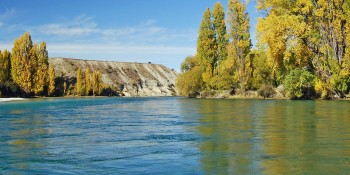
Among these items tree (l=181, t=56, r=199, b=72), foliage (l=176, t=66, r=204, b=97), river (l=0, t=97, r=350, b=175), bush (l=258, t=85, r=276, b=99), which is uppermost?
tree (l=181, t=56, r=199, b=72)

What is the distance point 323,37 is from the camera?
1864 inches

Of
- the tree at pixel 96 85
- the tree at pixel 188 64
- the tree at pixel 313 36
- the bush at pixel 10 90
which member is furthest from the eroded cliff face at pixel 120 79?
the tree at pixel 313 36

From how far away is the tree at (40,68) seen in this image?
104 m

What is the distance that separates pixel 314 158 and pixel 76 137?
926cm

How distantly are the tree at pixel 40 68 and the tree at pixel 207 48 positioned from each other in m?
48.2

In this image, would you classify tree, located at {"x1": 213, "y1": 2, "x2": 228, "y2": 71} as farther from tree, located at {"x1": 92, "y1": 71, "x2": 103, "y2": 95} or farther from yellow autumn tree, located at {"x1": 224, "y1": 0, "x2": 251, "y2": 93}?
tree, located at {"x1": 92, "y1": 71, "x2": 103, "y2": 95}

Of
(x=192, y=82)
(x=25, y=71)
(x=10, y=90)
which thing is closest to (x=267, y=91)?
(x=192, y=82)

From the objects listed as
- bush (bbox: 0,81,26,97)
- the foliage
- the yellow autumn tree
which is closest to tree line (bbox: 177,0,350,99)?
the yellow autumn tree

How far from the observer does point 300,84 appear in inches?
1943

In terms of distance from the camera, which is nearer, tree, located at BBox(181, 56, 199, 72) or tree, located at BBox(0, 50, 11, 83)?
tree, located at BBox(181, 56, 199, 72)

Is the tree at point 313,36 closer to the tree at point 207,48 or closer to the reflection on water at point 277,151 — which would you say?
the reflection on water at point 277,151

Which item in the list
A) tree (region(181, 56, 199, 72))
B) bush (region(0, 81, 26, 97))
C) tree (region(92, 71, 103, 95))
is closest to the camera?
tree (region(181, 56, 199, 72))

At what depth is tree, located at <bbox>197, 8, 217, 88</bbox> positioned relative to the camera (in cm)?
7969

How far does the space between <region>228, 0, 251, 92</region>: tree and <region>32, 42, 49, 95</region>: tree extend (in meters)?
58.1
